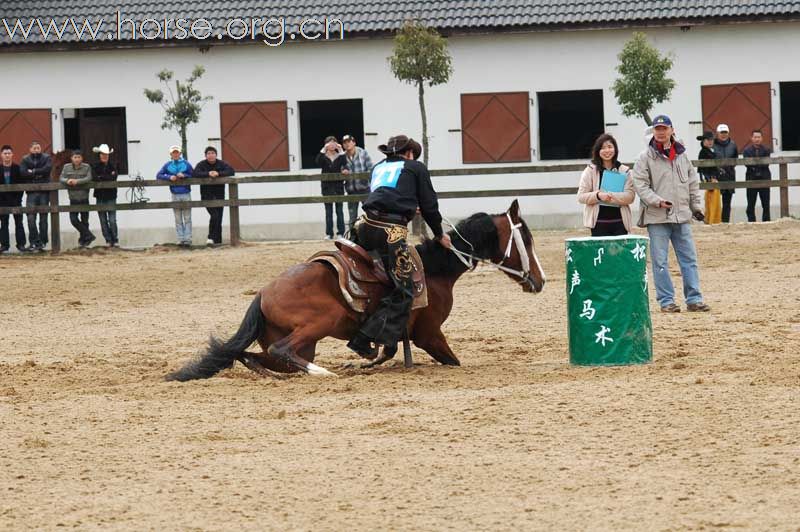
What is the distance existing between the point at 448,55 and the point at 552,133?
3053mm

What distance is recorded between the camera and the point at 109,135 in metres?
30.2

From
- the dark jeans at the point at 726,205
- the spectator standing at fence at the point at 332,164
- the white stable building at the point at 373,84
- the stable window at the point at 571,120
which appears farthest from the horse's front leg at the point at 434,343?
the stable window at the point at 571,120

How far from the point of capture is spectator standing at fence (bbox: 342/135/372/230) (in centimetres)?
2439

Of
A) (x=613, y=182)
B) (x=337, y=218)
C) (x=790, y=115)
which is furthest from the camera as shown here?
(x=790, y=115)

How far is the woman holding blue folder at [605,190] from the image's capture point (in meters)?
13.2

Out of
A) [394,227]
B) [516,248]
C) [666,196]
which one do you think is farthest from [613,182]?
[394,227]

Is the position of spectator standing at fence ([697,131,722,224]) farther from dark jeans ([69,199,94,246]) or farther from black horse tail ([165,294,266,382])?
black horse tail ([165,294,266,382])

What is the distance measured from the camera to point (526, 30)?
2853cm

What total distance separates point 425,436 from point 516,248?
3442mm

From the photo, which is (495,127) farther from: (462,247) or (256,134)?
(462,247)

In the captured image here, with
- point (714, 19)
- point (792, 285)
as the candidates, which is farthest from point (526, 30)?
point (792, 285)

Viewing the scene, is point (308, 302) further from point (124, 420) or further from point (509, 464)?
point (509, 464)

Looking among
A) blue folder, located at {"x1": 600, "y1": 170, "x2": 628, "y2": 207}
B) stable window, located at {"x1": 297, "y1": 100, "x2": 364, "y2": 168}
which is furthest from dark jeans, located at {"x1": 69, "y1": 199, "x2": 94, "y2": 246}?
blue folder, located at {"x1": 600, "y1": 170, "x2": 628, "y2": 207}

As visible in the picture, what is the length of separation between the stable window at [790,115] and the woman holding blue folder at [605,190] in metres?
16.4
